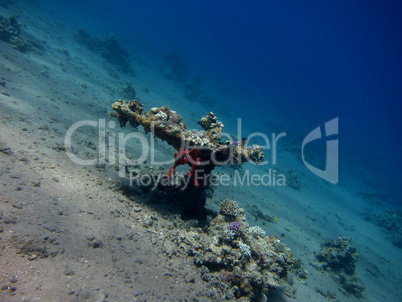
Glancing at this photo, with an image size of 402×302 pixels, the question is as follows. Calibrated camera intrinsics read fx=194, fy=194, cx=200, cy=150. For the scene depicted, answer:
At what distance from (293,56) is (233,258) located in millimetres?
137958

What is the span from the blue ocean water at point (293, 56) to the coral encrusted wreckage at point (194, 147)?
1275 inches

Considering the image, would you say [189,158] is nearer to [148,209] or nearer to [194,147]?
[194,147]

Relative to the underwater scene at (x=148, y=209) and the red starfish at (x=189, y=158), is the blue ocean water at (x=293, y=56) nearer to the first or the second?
the underwater scene at (x=148, y=209)

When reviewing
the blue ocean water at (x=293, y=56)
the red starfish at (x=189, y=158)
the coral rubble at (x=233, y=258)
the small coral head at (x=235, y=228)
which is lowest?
the coral rubble at (x=233, y=258)

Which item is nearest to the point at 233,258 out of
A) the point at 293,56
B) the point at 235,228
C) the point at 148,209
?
the point at 235,228

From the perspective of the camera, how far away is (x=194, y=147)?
17.2 feet

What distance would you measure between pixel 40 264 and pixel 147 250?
1.88 m

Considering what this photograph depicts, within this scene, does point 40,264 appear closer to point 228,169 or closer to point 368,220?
point 228,169

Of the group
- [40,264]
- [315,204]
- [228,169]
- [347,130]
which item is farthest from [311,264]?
[347,130]

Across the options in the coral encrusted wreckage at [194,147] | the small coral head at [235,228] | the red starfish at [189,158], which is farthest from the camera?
the small coral head at [235,228]

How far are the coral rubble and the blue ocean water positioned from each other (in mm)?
33329

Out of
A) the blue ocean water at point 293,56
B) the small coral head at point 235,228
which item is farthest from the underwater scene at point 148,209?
the blue ocean water at point 293,56

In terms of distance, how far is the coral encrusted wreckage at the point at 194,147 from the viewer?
5.29 meters

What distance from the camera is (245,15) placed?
12975 cm
